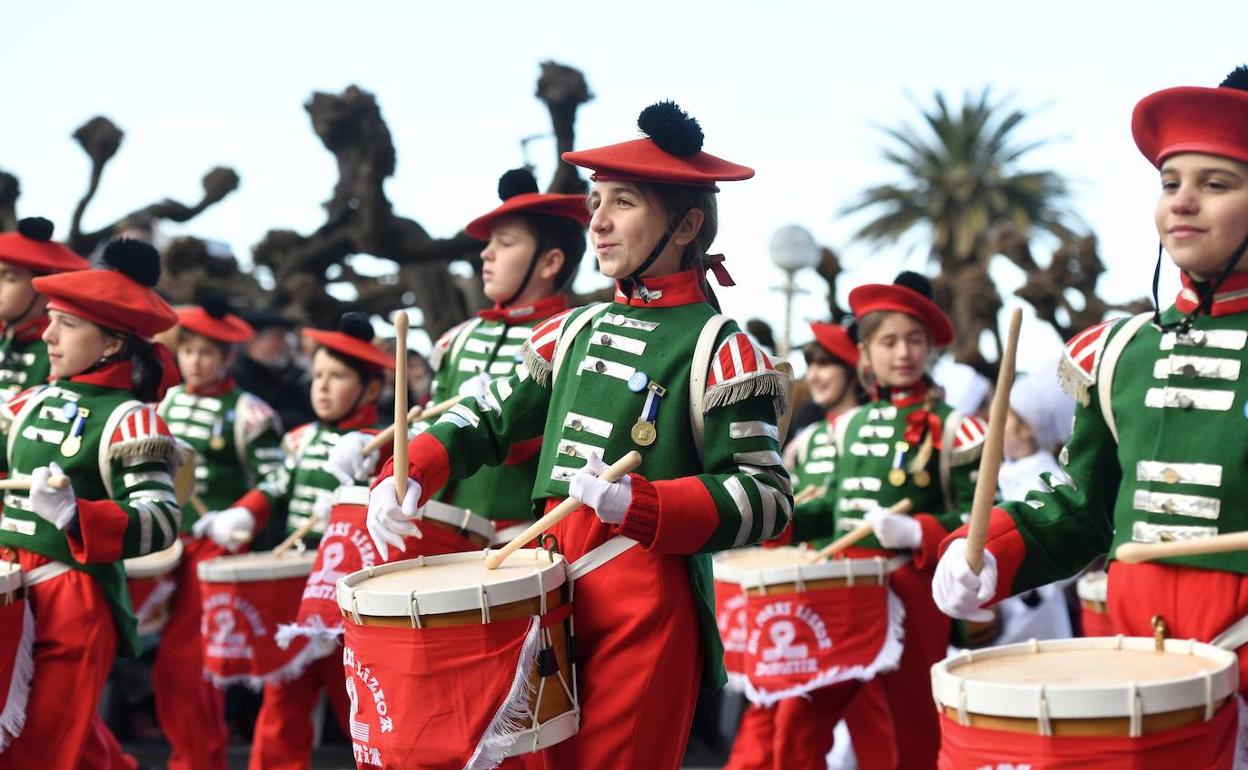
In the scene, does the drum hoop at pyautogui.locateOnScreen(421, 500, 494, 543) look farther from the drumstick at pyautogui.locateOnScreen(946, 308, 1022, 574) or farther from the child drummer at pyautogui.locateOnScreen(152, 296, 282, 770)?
the child drummer at pyautogui.locateOnScreen(152, 296, 282, 770)

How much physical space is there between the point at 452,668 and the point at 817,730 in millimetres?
3046

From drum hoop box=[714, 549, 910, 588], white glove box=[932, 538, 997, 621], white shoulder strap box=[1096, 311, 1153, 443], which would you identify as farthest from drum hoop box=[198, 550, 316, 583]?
white shoulder strap box=[1096, 311, 1153, 443]

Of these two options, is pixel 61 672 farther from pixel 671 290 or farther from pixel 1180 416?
pixel 1180 416

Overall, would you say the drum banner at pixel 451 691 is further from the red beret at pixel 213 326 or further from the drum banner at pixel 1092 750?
the red beret at pixel 213 326

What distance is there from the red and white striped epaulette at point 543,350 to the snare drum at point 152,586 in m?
3.78

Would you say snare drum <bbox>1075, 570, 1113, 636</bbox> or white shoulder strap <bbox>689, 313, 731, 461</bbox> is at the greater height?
Answer: white shoulder strap <bbox>689, 313, 731, 461</bbox>

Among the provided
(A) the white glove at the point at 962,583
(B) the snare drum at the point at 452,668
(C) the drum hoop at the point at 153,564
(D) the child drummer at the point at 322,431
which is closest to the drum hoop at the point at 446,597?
(B) the snare drum at the point at 452,668

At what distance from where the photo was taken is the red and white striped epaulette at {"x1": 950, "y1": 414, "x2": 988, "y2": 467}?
6.23m

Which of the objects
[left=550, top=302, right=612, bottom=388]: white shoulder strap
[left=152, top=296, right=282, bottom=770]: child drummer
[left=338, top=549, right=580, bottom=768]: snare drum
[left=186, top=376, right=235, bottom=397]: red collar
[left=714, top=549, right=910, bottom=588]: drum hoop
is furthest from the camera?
[left=186, top=376, right=235, bottom=397]: red collar

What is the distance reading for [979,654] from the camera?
3.38 metres

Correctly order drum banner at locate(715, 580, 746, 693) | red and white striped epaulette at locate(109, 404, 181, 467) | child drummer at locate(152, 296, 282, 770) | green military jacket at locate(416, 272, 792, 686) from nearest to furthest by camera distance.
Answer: green military jacket at locate(416, 272, 792, 686) → red and white striped epaulette at locate(109, 404, 181, 467) → drum banner at locate(715, 580, 746, 693) → child drummer at locate(152, 296, 282, 770)

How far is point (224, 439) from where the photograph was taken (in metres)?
8.59

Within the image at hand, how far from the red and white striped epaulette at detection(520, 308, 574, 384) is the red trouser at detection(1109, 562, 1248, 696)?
1.67 m

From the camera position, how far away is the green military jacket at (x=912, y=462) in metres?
6.27
